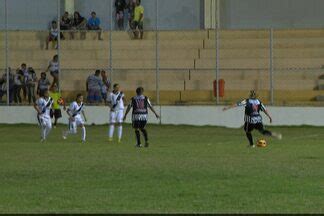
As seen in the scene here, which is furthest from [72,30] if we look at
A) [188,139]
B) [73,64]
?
[188,139]

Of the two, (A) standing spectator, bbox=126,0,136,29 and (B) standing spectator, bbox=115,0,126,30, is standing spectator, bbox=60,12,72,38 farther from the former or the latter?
→ (A) standing spectator, bbox=126,0,136,29

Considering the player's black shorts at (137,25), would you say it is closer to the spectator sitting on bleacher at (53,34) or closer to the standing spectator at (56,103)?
the spectator sitting on bleacher at (53,34)

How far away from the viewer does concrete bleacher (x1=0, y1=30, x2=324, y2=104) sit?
45969mm

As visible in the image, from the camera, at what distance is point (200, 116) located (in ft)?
147

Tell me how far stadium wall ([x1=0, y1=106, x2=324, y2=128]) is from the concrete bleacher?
925mm

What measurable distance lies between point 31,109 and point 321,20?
14.0m

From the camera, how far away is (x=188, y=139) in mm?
35938

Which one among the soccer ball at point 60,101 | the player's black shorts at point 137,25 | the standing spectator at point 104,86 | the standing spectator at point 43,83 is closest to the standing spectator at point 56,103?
the soccer ball at point 60,101

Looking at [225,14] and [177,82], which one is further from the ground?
[225,14]

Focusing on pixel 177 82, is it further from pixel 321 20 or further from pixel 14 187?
pixel 14 187

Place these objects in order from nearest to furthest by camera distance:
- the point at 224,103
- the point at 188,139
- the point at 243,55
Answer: the point at 188,139
the point at 224,103
the point at 243,55

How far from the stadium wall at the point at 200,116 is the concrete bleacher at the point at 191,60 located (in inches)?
36.4

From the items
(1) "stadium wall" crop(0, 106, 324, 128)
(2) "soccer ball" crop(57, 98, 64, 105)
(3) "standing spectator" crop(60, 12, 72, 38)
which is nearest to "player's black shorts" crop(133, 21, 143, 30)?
(3) "standing spectator" crop(60, 12, 72, 38)

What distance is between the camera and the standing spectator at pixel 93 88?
45500 millimetres
